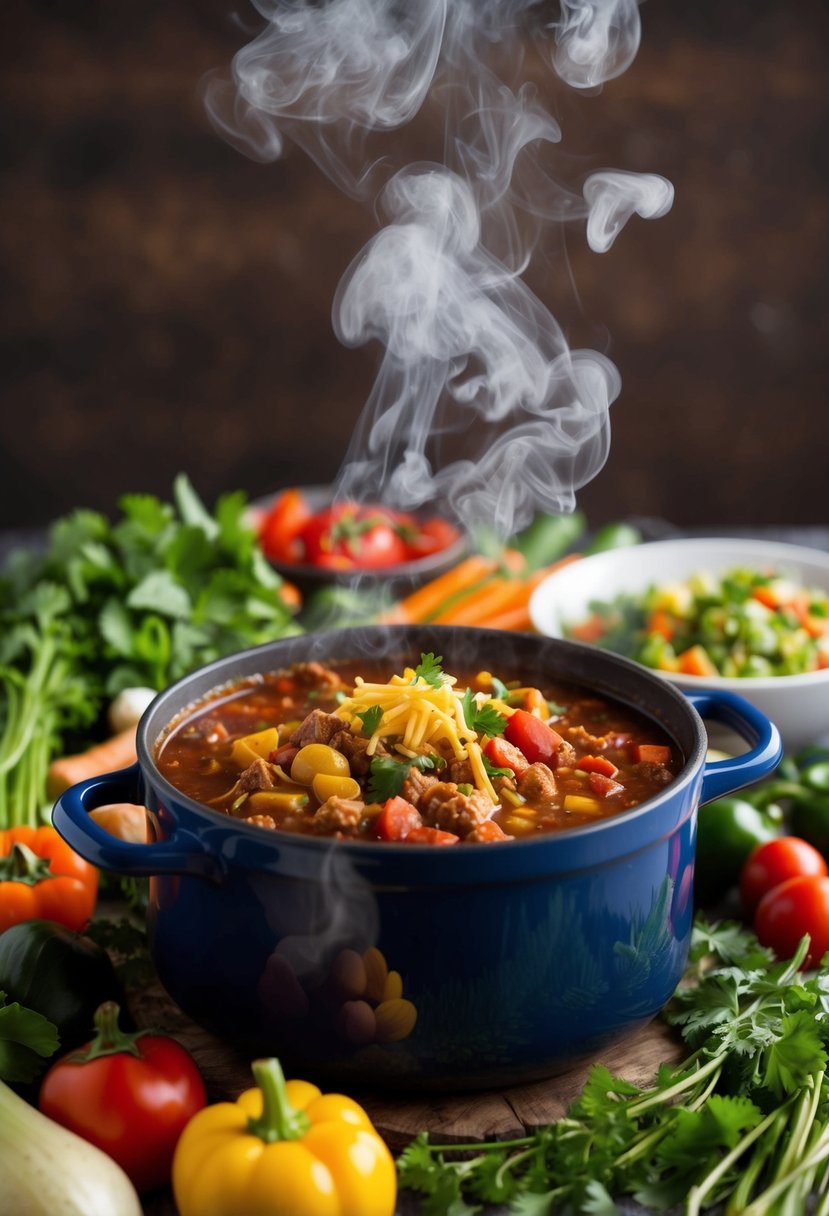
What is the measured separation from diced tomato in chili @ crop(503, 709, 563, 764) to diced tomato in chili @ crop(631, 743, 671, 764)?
17 centimetres

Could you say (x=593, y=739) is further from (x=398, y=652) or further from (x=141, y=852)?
(x=141, y=852)

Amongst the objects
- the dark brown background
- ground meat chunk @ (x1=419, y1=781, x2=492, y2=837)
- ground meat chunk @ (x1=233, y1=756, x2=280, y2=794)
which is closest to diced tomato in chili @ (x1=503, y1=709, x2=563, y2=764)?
ground meat chunk @ (x1=419, y1=781, x2=492, y2=837)

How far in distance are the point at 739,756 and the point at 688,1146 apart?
800mm

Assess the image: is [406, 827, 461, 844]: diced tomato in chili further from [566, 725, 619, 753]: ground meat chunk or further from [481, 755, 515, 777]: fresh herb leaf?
[566, 725, 619, 753]: ground meat chunk

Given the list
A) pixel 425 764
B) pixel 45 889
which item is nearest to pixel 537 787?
pixel 425 764

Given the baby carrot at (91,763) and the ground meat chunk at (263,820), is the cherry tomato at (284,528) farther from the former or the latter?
the ground meat chunk at (263,820)

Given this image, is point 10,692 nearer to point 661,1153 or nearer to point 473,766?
point 473,766

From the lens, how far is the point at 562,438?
4047mm

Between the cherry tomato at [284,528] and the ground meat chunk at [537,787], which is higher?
the ground meat chunk at [537,787]

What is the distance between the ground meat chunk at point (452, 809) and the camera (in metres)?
2.46

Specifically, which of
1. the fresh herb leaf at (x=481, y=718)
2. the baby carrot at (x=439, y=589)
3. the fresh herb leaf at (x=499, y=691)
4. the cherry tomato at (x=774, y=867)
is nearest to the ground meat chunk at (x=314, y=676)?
the fresh herb leaf at (x=499, y=691)

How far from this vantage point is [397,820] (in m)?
2.46

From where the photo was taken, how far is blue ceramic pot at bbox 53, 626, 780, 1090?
223cm

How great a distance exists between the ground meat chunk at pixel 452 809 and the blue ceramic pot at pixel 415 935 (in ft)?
0.80
